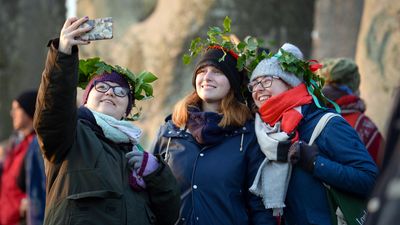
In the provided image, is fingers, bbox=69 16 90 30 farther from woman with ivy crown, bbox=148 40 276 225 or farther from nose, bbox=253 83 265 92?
nose, bbox=253 83 265 92

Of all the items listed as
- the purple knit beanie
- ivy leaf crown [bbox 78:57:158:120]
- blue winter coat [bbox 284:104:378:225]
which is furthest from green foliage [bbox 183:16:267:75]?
the purple knit beanie

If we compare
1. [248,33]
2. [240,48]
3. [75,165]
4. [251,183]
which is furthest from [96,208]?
[248,33]

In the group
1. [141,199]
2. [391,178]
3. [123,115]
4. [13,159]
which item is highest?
[391,178]

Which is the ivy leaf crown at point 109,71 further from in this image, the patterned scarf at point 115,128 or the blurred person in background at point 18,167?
the blurred person in background at point 18,167

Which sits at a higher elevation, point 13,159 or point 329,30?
point 329,30

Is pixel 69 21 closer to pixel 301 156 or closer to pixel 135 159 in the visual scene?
pixel 135 159

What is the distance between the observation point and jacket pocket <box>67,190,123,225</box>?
4.14 meters

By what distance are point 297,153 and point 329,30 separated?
15.4 feet

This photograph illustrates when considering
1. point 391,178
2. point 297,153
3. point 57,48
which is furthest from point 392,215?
point 297,153

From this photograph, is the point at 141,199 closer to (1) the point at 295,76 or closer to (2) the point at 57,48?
(2) the point at 57,48

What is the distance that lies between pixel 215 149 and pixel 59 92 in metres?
1.18

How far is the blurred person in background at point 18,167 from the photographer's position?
704cm

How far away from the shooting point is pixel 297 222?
4.78 m

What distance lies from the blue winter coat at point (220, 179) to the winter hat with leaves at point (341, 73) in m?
1.16
